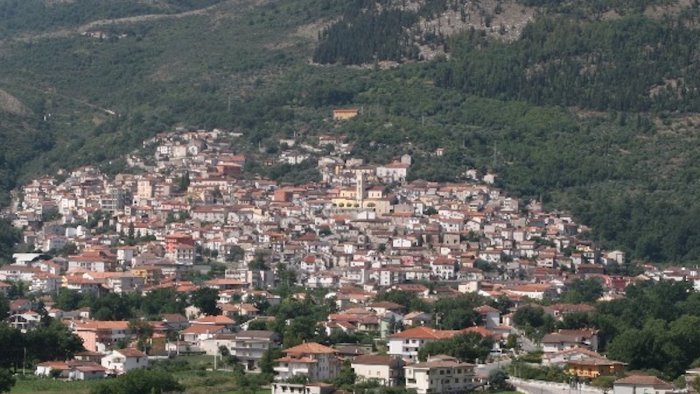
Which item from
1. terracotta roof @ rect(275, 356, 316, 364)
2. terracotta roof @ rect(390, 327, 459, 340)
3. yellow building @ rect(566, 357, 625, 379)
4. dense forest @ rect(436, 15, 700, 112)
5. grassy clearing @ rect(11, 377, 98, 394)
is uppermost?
dense forest @ rect(436, 15, 700, 112)

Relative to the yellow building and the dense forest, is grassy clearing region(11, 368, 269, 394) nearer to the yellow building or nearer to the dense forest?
the yellow building

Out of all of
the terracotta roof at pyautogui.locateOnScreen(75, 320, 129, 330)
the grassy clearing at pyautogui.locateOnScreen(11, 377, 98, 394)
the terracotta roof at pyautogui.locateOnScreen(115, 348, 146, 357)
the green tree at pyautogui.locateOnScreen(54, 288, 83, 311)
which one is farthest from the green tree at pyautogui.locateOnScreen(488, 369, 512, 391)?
the green tree at pyautogui.locateOnScreen(54, 288, 83, 311)

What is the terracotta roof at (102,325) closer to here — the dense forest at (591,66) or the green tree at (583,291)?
the green tree at (583,291)

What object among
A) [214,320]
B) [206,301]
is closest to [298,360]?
[214,320]

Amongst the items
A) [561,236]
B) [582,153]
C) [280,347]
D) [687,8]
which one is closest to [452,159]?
[582,153]

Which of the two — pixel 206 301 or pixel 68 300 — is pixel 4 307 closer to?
pixel 68 300
